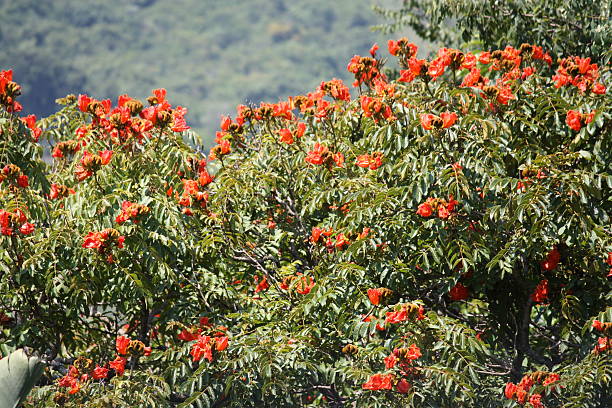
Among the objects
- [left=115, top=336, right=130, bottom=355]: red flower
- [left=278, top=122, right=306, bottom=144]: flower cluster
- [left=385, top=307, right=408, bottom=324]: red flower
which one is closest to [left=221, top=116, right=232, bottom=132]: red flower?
[left=278, top=122, right=306, bottom=144]: flower cluster

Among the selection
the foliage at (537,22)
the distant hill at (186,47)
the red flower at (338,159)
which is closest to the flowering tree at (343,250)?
the red flower at (338,159)

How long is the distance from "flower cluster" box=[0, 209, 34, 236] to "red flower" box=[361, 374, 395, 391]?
2.16 meters

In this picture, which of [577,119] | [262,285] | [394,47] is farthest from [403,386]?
[394,47]

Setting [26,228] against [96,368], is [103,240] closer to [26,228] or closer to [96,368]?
[26,228]

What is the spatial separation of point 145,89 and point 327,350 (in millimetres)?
Result: 77083

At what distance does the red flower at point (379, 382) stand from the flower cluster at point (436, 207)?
2.98 ft

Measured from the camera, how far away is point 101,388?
458cm

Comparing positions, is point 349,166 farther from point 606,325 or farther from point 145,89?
point 145,89

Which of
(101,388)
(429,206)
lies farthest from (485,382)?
(101,388)

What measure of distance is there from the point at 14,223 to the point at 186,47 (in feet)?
279

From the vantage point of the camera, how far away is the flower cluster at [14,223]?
175 inches

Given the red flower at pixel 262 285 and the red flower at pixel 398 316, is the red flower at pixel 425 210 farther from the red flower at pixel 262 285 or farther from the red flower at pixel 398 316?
the red flower at pixel 262 285

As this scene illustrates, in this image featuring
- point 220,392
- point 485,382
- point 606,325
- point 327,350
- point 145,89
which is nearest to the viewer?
point 606,325

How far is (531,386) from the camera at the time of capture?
175 inches
